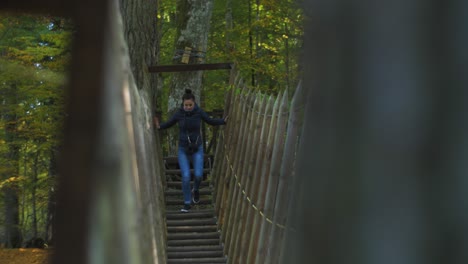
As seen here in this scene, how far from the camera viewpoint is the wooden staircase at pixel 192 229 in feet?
21.9

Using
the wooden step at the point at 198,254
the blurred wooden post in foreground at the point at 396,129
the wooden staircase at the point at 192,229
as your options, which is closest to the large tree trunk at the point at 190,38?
the wooden staircase at the point at 192,229

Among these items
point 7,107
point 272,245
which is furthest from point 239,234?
point 7,107

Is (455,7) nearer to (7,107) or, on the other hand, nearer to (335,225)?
(335,225)

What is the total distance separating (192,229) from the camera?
7.22 m

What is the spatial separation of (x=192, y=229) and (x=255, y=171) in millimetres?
2305

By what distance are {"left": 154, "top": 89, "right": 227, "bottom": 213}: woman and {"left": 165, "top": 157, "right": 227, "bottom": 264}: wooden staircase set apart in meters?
0.25

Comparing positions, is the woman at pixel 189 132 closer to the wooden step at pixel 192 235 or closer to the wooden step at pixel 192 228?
the wooden step at pixel 192 228

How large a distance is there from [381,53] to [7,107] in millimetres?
9320

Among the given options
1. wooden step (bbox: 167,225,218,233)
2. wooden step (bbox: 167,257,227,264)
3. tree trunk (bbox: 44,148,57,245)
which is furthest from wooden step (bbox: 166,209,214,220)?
tree trunk (bbox: 44,148,57,245)

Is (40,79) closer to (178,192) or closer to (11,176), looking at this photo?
(178,192)

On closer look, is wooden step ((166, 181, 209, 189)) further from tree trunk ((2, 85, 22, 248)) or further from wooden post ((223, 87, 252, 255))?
tree trunk ((2, 85, 22, 248))

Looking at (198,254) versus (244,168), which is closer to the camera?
(244,168)

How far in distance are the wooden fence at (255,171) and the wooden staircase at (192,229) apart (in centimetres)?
16

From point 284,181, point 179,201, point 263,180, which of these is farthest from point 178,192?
point 284,181
